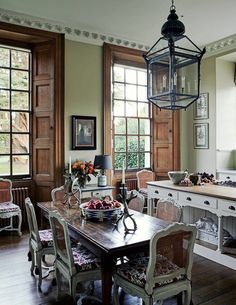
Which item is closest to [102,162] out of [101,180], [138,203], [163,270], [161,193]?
[101,180]

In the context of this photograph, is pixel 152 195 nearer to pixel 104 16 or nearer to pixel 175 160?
pixel 175 160

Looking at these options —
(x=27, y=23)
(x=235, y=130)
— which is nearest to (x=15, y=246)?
(x=27, y=23)

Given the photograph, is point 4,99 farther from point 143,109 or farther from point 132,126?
point 143,109

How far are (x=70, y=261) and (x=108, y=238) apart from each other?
35 centimetres

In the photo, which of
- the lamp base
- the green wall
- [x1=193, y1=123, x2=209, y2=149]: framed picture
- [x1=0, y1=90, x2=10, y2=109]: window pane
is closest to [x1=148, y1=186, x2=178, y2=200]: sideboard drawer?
the lamp base

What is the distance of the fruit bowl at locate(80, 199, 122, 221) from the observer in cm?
272

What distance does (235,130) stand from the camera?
617cm

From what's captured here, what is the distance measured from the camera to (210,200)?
11.4ft

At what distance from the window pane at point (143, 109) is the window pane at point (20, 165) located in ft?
8.16

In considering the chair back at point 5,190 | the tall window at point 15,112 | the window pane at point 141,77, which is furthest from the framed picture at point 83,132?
the window pane at point 141,77

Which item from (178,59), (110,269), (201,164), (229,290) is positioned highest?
(178,59)

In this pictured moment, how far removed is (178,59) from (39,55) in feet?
9.95

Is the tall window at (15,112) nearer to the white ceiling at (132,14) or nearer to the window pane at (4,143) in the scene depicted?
the window pane at (4,143)

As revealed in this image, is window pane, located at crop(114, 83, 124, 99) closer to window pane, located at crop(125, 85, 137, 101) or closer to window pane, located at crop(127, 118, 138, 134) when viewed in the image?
window pane, located at crop(125, 85, 137, 101)
